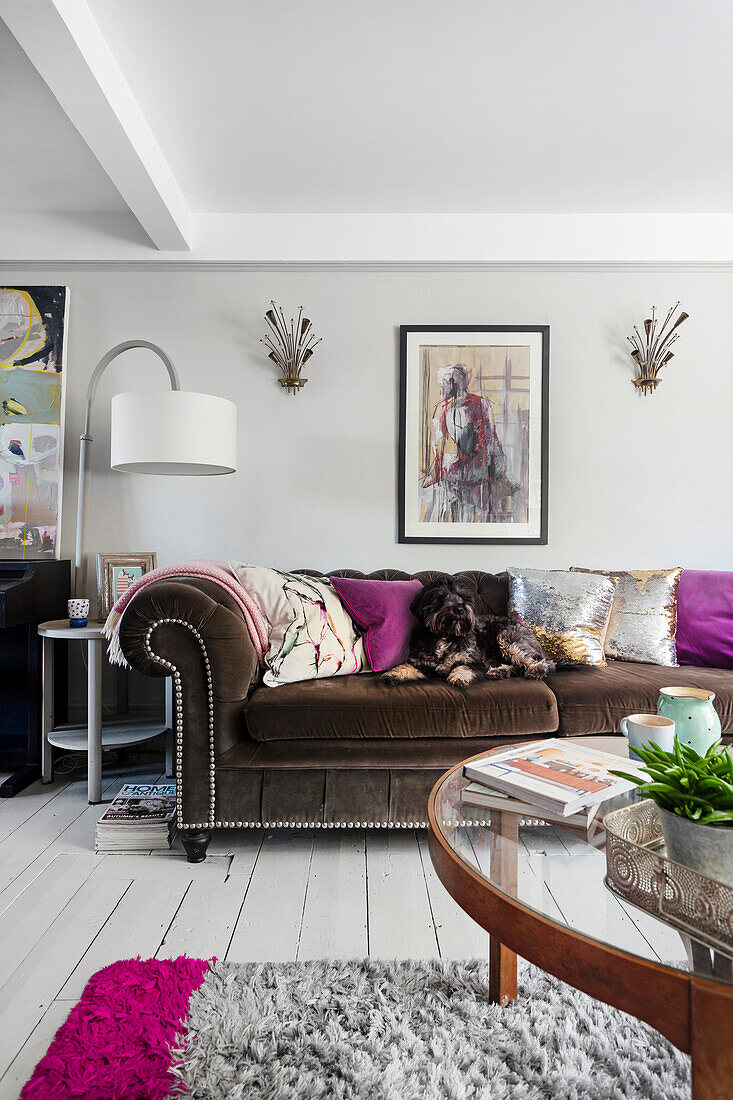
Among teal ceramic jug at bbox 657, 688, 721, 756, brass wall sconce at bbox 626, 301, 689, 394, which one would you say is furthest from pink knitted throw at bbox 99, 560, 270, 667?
brass wall sconce at bbox 626, 301, 689, 394

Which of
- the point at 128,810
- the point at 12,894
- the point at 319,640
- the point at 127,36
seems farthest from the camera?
the point at 319,640

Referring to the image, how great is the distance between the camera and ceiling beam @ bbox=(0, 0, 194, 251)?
1711 millimetres

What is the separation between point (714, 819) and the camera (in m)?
0.87

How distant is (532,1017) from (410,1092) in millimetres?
305

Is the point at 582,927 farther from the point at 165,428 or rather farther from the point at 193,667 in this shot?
the point at 165,428

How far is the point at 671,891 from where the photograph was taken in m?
0.87

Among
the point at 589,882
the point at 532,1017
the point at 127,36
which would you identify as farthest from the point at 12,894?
the point at 127,36

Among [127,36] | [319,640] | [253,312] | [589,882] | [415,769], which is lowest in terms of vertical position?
[415,769]

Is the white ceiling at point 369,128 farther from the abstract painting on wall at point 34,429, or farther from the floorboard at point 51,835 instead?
the floorboard at point 51,835

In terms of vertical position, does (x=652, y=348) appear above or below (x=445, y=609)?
above

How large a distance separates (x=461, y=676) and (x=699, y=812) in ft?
4.55

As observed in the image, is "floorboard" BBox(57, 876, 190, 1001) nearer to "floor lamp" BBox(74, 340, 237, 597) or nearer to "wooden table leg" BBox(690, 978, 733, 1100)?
"wooden table leg" BBox(690, 978, 733, 1100)

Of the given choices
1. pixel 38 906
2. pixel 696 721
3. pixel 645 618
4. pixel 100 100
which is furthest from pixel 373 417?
pixel 38 906

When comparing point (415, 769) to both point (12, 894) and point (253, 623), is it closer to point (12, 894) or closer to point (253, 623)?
point (253, 623)
